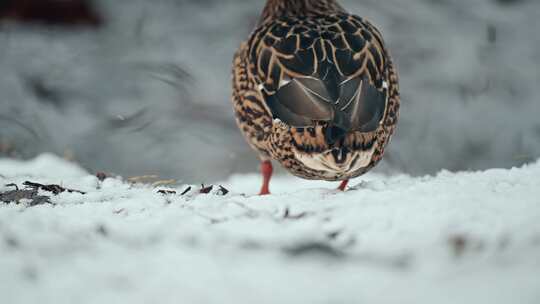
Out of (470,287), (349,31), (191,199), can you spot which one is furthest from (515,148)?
(470,287)

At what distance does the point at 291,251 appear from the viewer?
7.71 feet

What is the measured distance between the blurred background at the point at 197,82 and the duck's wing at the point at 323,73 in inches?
80.4

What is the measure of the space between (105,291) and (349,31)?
235cm

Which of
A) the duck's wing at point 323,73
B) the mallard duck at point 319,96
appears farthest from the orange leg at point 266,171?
the duck's wing at point 323,73

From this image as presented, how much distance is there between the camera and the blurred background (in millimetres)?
6129

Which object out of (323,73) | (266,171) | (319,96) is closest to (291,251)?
(319,96)

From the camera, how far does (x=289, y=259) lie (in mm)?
2295

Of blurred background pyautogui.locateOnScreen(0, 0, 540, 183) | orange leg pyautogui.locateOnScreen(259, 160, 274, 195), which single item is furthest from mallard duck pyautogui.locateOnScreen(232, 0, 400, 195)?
blurred background pyautogui.locateOnScreen(0, 0, 540, 183)

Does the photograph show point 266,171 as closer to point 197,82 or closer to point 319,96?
point 319,96

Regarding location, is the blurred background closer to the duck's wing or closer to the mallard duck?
the mallard duck

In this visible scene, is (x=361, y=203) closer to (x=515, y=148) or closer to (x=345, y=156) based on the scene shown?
(x=345, y=156)

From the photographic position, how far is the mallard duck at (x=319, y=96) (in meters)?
3.27

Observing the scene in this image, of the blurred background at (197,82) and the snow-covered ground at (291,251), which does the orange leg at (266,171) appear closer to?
the blurred background at (197,82)

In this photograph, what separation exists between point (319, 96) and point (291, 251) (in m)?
1.14
